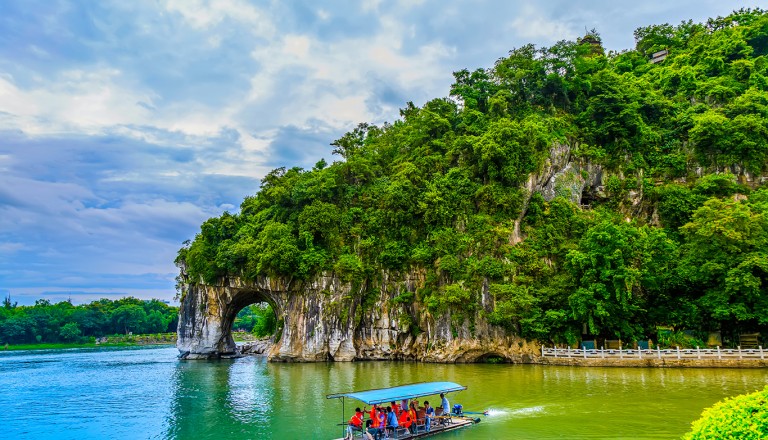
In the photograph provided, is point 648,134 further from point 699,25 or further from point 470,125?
point 699,25

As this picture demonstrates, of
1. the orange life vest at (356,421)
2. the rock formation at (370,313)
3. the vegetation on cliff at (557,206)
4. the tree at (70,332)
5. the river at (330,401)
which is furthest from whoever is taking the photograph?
the tree at (70,332)

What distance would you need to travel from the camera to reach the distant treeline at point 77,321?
7662 cm

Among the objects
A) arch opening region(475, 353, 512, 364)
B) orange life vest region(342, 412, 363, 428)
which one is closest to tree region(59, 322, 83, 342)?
arch opening region(475, 353, 512, 364)

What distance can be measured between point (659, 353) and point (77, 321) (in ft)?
288

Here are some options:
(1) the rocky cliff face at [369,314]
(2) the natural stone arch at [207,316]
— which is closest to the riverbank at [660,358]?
(1) the rocky cliff face at [369,314]

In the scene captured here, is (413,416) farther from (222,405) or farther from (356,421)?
(222,405)

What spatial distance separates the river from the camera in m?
14.9

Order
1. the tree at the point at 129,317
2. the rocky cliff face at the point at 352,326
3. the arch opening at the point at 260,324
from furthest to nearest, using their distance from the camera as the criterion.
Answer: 1. the tree at the point at 129,317
2. the arch opening at the point at 260,324
3. the rocky cliff face at the point at 352,326

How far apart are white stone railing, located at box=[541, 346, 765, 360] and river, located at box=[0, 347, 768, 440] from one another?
1.21 metres

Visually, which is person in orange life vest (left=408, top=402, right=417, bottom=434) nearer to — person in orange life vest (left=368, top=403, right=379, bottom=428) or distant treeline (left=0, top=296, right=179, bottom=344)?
person in orange life vest (left=368, top=403, right=379, bottom=428)

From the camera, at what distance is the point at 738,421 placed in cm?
517

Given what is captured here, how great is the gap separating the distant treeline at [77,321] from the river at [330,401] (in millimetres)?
55198

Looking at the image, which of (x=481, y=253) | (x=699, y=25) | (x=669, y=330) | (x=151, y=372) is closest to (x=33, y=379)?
(x=151, y=372)

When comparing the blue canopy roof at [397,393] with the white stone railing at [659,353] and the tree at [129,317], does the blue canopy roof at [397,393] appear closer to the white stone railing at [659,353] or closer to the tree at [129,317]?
the white stone railing at [659,353]
